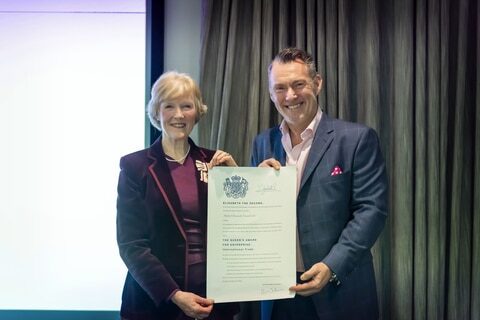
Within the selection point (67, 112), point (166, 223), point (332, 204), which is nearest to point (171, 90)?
point (166, 223)

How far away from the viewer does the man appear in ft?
4.21

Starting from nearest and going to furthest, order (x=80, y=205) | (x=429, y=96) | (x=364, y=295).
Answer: (x=364, y=295), (x=429, y=96), (x=80, y=205)

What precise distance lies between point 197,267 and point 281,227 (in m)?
0.29

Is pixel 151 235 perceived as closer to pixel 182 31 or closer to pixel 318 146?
pixel 318 146

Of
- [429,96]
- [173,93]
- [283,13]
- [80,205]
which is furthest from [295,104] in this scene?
[80,205]

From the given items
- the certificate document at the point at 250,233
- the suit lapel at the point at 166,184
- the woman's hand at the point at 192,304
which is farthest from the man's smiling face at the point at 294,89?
the woman's hand at the point at 192,304

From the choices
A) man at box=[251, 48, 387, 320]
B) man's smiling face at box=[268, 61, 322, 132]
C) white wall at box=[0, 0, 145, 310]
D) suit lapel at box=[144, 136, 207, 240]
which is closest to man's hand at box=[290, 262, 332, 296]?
man at box=[251, 48, 387, 320]

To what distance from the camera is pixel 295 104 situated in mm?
1379

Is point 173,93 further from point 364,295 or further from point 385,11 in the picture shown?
point 385,11

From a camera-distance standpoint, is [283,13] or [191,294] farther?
[283,13]

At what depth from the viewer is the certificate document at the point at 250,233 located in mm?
1234

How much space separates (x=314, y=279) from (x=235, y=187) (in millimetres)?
383

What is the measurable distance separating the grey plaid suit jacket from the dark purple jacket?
36cm
